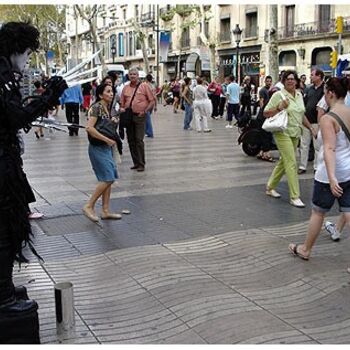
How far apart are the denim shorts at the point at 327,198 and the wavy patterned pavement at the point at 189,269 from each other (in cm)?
52

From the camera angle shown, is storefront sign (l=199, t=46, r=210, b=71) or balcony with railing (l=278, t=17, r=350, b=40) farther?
storefront sign (l=199, t=46, r=210, b=71)

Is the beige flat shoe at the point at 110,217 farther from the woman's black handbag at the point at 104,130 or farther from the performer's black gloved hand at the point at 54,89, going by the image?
the performer's black gloved hand at the point at 54,89

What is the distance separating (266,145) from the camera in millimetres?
11195

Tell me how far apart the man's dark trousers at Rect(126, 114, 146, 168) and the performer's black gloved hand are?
6292 mm

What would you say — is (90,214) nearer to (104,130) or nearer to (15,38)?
(104,130)

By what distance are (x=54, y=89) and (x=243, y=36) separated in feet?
145

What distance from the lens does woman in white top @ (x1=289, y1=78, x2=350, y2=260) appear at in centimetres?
477

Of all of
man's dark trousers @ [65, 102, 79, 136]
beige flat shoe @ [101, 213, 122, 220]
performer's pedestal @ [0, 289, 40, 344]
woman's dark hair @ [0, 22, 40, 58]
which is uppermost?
woman's dark hair @ [0, 22, 40, 58]

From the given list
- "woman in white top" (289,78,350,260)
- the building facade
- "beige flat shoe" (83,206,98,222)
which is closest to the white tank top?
"woman in white top" (289,78,350,260)

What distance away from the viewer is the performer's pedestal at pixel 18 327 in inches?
133

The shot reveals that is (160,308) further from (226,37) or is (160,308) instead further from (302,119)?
(226,37)

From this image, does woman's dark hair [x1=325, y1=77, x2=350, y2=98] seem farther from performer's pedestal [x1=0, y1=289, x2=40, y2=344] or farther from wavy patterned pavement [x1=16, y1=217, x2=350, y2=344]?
performer's pedestal [x1=0, y1=289, x2=40, y2=344]

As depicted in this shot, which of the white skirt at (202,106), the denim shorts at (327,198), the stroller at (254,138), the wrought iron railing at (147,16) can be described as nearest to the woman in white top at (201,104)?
the white skirt at (202,106)

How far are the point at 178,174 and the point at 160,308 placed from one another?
5605 mm
